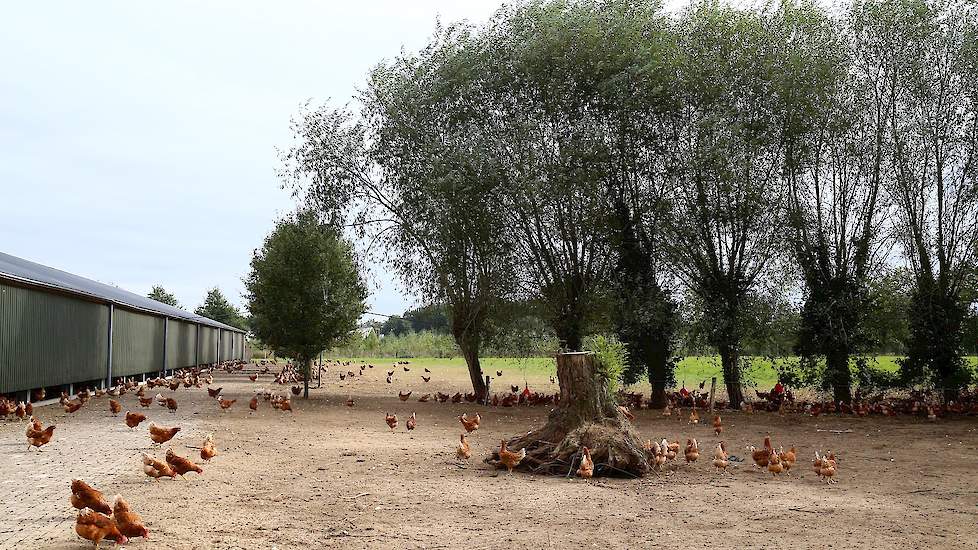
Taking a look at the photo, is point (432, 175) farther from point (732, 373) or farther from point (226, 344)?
point (226, 344)

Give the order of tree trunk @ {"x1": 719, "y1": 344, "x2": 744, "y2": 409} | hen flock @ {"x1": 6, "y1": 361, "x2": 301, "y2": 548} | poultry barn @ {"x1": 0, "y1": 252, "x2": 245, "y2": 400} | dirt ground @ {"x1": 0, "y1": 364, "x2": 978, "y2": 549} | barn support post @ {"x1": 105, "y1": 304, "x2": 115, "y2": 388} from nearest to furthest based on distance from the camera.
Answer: hen flock @ {"x1": 6, "y1": 361, "x2": 301, "y2": 548}, dirt ground @ {"x1": 0, "y1": 364, "x2": 978, "y2": 549}, poultry barn @ {"x1": 0, "y1": 252, "x2": 245, "y2": 400}, tree trunk @ {"x1": 719, "y1": 344, "x2": 744, "y2": 409}, barn support post @ {"x1": 105, "y1": 304, "x2": 115, "y2": 388}

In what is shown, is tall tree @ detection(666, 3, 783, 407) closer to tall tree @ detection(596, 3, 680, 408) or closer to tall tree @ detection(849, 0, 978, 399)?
tall tree @ detection(596, 3, 680, 408)

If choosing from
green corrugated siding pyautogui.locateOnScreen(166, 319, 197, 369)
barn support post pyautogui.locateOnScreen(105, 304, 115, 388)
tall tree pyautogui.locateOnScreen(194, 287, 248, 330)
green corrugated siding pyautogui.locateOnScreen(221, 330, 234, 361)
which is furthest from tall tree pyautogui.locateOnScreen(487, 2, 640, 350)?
tall tree pyautogui.locateOnScreen(194, 287, 248, 330)

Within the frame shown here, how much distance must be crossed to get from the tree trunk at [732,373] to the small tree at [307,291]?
10.7 m

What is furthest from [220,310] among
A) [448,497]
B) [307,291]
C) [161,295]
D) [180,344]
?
[448,497]

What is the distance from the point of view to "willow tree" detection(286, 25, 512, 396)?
67.1 feet

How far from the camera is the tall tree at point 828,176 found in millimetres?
18969

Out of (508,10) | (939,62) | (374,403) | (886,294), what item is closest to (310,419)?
(374,403)

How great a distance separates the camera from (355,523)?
6.71 metres

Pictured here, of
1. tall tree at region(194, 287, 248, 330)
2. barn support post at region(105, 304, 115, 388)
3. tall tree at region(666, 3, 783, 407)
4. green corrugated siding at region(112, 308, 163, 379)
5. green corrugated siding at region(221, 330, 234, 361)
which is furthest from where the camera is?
tall tree at region(194, 287, 248, 330)

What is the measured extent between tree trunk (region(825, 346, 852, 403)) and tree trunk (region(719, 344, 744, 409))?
7.25 ft

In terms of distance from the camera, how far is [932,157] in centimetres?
1888

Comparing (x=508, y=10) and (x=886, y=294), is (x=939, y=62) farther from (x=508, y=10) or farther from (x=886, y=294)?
(x=508, y=10)

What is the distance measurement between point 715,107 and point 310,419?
12.1 metres
